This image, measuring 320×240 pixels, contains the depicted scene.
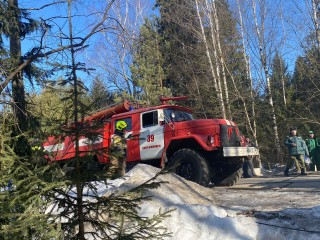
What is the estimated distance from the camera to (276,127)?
24297 mm

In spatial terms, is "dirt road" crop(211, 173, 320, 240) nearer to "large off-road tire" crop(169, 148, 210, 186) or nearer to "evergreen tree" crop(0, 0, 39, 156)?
"large off-road tire" crop(169, 148, 210, 186)

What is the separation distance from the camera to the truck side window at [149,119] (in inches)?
401

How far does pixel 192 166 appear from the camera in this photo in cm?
938

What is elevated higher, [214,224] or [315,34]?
[315,34]

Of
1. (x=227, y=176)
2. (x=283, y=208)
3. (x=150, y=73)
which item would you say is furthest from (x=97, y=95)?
(x=150, y=73)

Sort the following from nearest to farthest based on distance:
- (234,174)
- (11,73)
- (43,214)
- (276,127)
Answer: (43,214), (11,73), (234,174), (276,127)

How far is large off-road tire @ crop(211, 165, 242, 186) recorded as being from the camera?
10.6 m

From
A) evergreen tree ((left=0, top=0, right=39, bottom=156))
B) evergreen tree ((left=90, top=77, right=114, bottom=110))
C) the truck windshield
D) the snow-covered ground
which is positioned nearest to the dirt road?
→ the snow-covered ground

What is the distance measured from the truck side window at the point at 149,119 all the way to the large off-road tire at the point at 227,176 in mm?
2280

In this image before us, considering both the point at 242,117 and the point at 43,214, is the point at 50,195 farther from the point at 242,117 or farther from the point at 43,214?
the point at 242,117

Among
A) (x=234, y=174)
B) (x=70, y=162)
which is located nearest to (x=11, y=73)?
(x=70, y=162)

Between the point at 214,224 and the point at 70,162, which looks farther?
the point at 214,224

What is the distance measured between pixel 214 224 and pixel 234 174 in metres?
4.98

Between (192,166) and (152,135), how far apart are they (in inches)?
56.7
